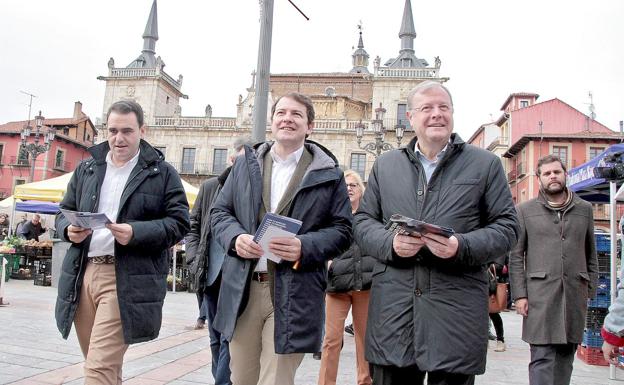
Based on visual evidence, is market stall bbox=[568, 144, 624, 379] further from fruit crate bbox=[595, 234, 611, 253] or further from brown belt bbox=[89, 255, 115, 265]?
brown belt bbox=[89, 255, 115, 265]

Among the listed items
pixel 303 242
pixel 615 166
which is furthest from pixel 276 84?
pixel 303 242

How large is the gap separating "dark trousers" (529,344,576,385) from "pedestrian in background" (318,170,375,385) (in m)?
1.29

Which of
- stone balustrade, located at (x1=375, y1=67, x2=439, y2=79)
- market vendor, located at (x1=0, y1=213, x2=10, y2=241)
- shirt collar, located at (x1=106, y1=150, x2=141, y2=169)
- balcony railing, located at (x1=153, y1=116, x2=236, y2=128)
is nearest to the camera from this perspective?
shirt collar, located at (x1=106, y1=150, x2=141, y2=169)

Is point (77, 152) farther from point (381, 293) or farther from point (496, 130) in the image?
point (381, 293)

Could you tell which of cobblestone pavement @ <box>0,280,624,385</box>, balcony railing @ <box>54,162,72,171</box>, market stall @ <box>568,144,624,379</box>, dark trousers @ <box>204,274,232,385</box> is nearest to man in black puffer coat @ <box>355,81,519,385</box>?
dark trousers @ <box>204,274,232,385</box>

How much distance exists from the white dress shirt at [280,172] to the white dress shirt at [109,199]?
99 cm

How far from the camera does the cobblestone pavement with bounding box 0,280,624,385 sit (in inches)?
174

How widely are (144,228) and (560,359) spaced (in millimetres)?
3214

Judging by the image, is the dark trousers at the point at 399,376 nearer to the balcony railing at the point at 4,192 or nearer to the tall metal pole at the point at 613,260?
the tall metal pole at the point at 613,260

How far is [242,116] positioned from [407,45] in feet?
58.5

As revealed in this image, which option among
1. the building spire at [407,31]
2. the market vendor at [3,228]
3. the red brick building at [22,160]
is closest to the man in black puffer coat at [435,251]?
the market vendor at [3,228]

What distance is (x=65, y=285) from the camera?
2955 mm

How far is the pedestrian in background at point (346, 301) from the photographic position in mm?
4141

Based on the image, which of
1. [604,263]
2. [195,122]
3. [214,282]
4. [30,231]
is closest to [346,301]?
[214,282]
